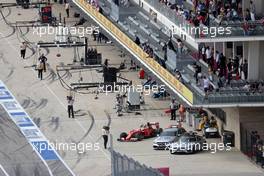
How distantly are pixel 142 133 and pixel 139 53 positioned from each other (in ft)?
20.7

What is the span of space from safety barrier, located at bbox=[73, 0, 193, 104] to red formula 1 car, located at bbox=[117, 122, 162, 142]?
241 centimetres

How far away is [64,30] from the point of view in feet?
291

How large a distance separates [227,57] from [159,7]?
6.12 metres

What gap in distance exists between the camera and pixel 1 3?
330 ft

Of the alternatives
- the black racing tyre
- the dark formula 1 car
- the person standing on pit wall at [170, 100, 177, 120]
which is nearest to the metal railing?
the dark formula 1 car

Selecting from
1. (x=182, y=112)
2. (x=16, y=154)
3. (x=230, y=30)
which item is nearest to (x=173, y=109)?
(x=182, y=112)

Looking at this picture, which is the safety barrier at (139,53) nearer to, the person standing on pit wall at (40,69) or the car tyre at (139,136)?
the car tyre at (139,136)

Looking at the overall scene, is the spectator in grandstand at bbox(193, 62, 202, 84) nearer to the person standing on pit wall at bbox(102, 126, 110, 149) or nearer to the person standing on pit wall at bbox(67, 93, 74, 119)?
the person standing on pit wall at bbox(102, 126, 110, 149)

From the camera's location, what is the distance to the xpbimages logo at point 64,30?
8939 centimetres

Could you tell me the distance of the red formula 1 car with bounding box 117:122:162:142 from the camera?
68.4m

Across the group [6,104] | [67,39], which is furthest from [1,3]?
[6,104]

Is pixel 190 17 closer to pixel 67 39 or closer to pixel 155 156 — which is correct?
pixel 155 156

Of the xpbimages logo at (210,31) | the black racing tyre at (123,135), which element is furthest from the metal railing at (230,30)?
the black racing tyre at (123,135)

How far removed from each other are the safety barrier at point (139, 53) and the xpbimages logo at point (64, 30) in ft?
7.10
